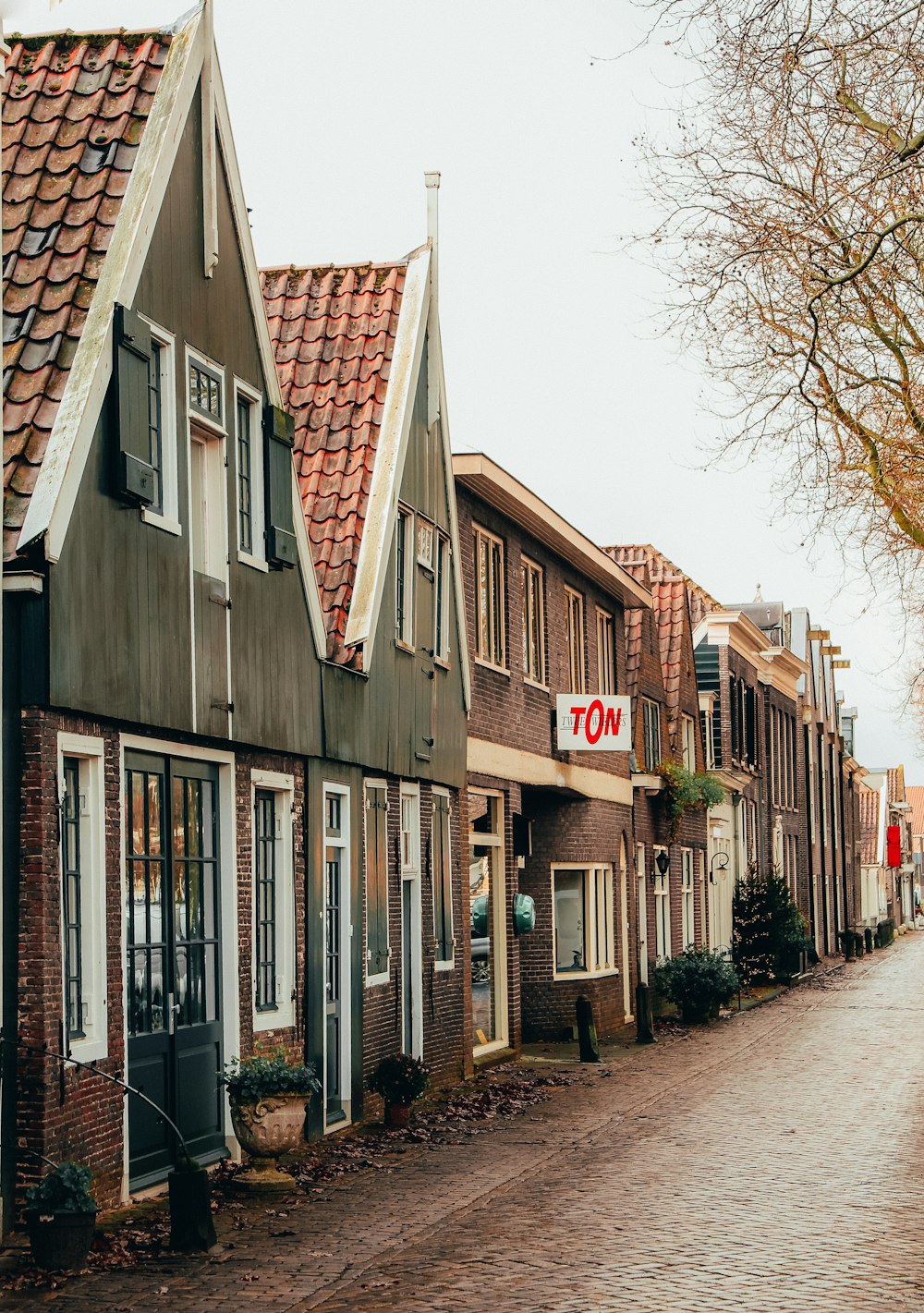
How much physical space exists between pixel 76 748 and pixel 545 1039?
16980mm

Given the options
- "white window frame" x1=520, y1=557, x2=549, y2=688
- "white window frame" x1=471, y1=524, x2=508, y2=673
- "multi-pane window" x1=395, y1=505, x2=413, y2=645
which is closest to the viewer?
"multi-pane window" x1=395, y1=505, x2=413, y2=645

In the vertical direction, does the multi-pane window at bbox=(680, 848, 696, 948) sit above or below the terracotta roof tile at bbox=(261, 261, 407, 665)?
below

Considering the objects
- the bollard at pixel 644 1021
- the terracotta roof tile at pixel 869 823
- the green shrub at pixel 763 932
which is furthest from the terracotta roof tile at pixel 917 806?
the bollard at pixel 644 1021

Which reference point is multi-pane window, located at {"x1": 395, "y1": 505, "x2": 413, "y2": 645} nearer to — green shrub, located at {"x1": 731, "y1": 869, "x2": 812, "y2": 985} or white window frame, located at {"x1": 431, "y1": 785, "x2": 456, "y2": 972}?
white window frame, located at {"x1": 431, "y1": 785, "x2": 456, "y2": 972}

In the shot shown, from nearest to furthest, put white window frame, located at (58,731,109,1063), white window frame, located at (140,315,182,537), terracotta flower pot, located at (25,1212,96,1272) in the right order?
terracotta flower pot, located at (25,1212,96,1272) → white window frame, located at (58,731,109,1063) → white window frame, located at (140,315,182,537)

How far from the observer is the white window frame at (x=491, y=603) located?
2252cm

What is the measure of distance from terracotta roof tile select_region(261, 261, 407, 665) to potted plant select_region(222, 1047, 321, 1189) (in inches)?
183

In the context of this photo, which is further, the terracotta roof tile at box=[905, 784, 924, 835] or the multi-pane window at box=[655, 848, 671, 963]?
the terracotta roof tile at box=[905, 784, 924, 835]

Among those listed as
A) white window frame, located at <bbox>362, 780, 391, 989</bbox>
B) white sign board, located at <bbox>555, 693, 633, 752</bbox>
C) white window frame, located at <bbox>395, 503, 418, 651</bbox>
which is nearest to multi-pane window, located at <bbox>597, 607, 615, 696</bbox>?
white sign board, located at <bbox>555, 693, 633, 752</bbox>

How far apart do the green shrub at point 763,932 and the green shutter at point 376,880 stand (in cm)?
2265

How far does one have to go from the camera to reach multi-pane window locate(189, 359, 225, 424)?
524 inches

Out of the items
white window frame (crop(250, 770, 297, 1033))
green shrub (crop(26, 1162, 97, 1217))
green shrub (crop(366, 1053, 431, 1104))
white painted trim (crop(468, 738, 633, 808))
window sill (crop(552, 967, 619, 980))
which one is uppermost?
white painted trim (crop(468, 738, 633, 808))

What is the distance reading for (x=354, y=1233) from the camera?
11125mm

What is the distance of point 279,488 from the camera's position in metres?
14.9
